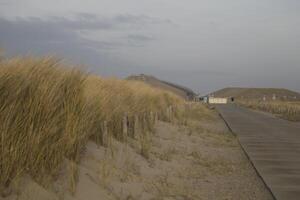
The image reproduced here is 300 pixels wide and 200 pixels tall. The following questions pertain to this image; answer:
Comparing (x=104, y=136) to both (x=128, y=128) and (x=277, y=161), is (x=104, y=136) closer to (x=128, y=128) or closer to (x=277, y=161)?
(x=128, y=128)

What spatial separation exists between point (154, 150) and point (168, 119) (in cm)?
1233

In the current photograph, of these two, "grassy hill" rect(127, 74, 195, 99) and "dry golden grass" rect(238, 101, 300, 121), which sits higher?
"grassy hill" rect(127, 74, 195, 99)

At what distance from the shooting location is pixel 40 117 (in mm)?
7520

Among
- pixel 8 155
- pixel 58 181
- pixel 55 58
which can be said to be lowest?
pixel 58 181

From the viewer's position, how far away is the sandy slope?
793cm

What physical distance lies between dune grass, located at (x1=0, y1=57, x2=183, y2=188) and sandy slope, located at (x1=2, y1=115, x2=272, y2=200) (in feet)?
1.00

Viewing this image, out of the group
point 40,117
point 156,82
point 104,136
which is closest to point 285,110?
point 156,82

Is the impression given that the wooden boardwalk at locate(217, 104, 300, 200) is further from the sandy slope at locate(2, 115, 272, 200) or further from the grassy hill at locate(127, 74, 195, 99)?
the grassy hill at locate(127, 74, 195, 99)

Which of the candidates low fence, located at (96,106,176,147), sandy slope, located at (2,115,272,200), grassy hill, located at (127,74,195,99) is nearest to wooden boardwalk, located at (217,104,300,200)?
sandy slope, located at (2,115,272,200)

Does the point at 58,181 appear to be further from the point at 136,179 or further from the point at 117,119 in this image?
the point at 117,119

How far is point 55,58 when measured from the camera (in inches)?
354

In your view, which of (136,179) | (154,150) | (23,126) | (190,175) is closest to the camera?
(23,126)

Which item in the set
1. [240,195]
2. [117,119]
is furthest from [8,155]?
[117,119]

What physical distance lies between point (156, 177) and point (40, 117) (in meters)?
3.97
